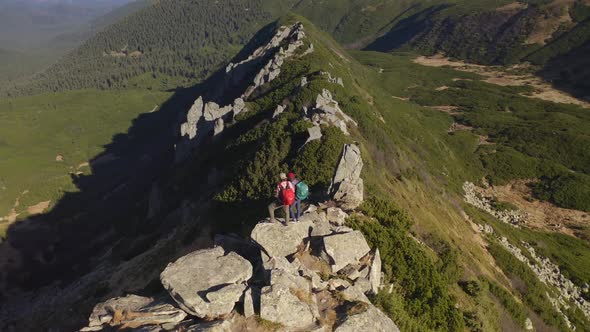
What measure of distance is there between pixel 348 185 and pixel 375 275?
10.8 meters

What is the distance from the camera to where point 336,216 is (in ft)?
94.0

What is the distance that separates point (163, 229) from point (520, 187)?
A: 88134 millimetres

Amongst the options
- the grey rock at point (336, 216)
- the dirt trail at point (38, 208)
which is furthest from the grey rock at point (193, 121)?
the grey rock at point (336, 216)

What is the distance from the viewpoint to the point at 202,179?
69312 mm

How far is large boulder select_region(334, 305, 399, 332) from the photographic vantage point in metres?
17.8

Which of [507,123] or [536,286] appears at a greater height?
[536,286]

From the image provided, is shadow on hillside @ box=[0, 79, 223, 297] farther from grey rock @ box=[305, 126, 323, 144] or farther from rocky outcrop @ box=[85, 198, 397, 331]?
rocky outcrop @ box=[85, 198, 397, 331]

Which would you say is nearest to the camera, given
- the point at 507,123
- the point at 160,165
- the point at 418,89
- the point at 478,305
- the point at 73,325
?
the point at 478,305

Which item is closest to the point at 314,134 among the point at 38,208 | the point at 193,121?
the point at 193,121

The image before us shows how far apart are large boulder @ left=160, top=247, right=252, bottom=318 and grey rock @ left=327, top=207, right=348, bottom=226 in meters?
9.24

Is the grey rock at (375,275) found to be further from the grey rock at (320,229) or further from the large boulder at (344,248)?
the grey rock at (320,229)

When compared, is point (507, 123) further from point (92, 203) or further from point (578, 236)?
point (92, 203)

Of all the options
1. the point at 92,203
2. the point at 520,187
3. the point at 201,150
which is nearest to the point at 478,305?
the point at 201,150

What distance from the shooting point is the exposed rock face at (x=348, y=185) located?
32656 millimetres
